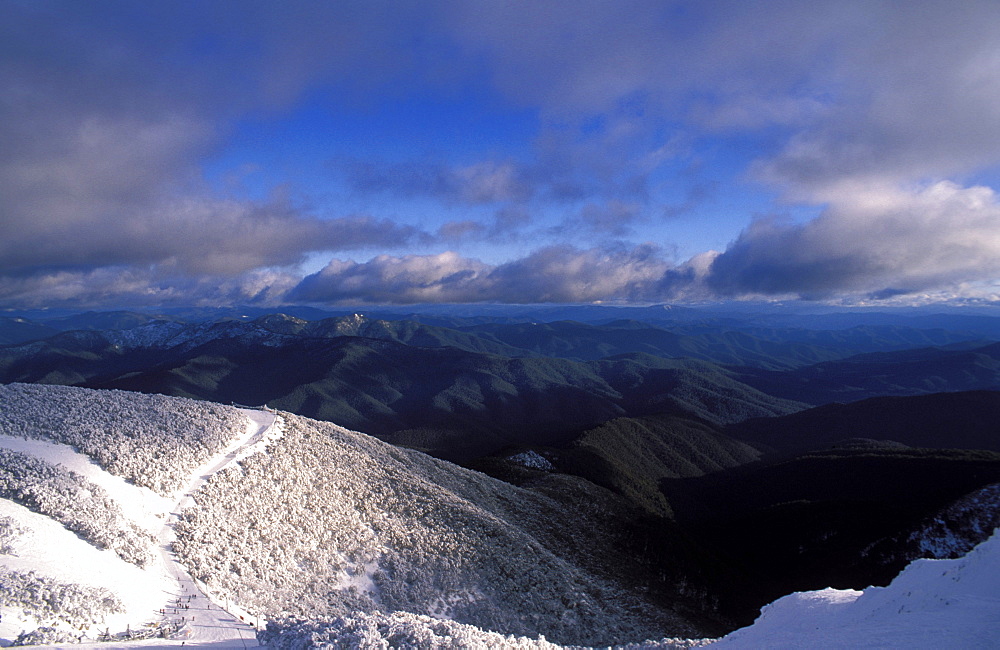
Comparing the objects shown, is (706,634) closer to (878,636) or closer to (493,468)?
(878,636)

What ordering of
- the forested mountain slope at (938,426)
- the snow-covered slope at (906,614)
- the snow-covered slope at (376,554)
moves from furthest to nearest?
1. the forested mountain slope at (938,426)
2. the snow-covered slope at (376,554)
3. the snow-covered slope at (906,614)

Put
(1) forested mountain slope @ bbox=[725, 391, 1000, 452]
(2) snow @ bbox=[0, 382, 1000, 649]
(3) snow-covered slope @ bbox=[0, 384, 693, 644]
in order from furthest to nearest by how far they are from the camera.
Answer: (1) forested mountain slope @ bbox=[725, 391, 1000, 452] < (3) snow-covered slope @ bbox=[0, 384, 693, 644] < (2) snow @ bbox=[0, 382, 1000, 649]

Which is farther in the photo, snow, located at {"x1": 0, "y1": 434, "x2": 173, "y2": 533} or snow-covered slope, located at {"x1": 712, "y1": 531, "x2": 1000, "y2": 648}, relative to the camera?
snow, located at {"x1": 0, "y1": 434, "x2": 173, "y2": 533}

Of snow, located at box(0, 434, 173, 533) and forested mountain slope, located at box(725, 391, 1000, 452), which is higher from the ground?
snow, located at box(0, 434, 173, 533)

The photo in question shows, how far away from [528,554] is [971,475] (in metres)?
85.5

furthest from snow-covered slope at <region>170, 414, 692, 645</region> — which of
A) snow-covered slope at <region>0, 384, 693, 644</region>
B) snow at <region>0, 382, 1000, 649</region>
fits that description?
snow at <region>0, 382, 1000, 649</region>

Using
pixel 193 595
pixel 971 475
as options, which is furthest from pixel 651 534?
pixel 971 475

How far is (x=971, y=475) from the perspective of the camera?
7569 cm

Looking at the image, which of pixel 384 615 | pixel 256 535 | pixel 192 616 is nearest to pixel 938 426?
pixel 384 615

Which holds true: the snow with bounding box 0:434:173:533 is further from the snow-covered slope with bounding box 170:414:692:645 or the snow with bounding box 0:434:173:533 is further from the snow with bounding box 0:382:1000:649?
the snow-covered slope with bounding box 170:414:692:645

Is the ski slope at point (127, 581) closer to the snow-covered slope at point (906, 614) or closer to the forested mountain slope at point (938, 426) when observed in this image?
the snow-covered slope at point (906, 614)

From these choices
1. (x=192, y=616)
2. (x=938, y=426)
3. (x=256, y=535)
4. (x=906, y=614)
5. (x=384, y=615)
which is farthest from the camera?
(x=938, y=426)

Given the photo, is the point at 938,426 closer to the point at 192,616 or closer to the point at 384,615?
the point at 384,615

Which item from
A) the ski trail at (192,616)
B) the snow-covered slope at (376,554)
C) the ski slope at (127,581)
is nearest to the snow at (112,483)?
the ski slope at (127,581)
